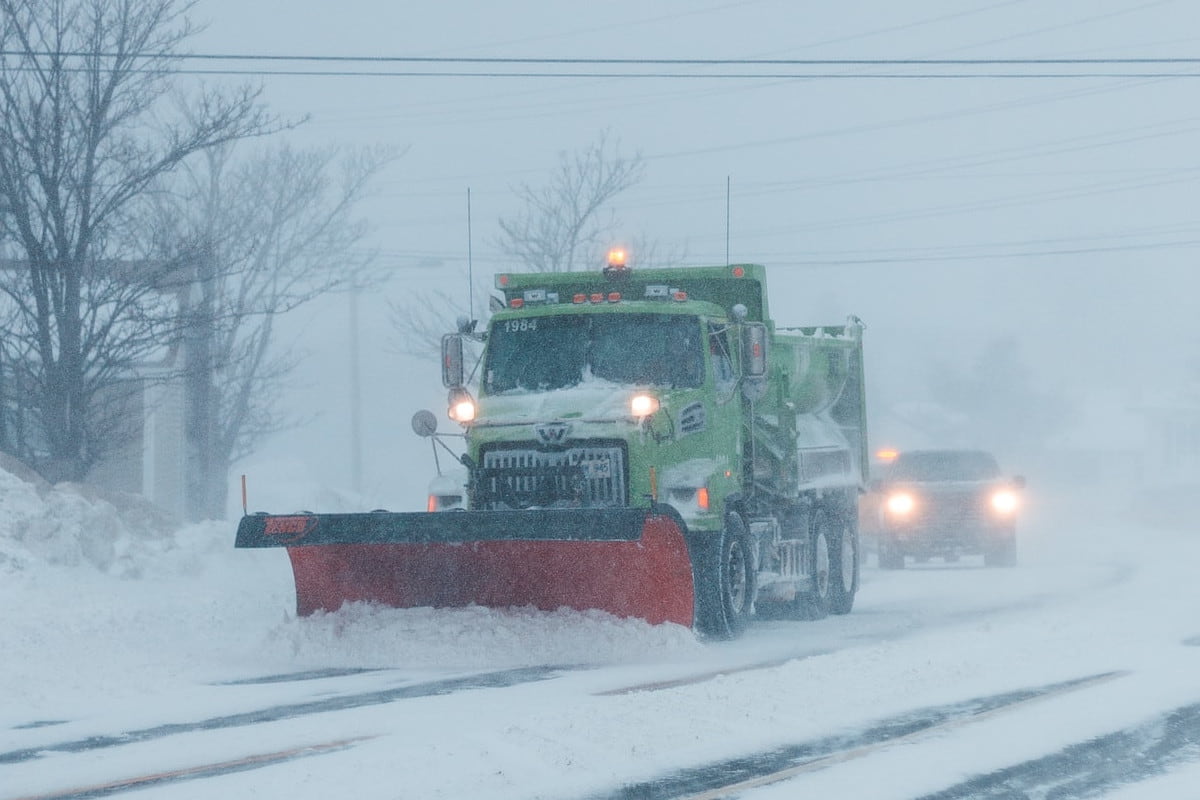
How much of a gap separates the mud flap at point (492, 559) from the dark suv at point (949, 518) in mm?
13486

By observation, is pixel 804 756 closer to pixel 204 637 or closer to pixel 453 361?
pixel 453 361

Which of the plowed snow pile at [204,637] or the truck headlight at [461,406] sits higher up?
the truck headlight at [461,406]

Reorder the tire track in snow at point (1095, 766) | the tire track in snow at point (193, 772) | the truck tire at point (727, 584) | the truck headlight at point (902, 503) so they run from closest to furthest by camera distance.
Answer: the tire track in snow at point (193, 772) < the tire track in snow at point (1095, 766) < the truck tire at point (727, 584) < the truck headlight at point (902, 503)

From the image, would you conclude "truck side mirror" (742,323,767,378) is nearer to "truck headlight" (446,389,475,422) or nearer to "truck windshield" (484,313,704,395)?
"truck windshield" (484,313,704,395)

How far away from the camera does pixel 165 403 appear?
36.3 meters

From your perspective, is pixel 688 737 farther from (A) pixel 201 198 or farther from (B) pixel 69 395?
(A) pixel 201 198

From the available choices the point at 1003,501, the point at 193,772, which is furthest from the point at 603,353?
the point at 1003,501

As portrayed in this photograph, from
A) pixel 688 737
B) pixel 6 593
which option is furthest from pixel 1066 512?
pixel 688 737

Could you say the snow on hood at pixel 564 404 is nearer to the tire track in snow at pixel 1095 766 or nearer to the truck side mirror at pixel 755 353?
the truck side mirror at pixel 755 353

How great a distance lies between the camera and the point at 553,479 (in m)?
12.3

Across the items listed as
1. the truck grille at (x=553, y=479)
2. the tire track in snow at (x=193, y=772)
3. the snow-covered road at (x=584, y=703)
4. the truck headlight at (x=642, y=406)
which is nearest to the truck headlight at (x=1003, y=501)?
the snow-covered road at (x=584, y=703)

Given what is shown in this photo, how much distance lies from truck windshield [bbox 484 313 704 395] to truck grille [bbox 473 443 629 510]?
1018mm

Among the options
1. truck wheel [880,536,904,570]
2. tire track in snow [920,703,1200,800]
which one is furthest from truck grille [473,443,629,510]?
truck wheel [880,536,904,570]

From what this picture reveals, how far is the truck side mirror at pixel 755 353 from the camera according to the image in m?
13.5
